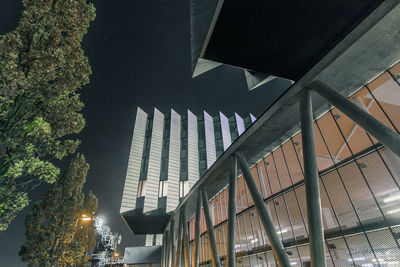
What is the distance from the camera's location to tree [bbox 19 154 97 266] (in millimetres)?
18359

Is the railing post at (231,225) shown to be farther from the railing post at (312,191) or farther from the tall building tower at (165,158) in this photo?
the tall building tower at (165,158)

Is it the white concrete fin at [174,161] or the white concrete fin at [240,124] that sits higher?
the white concrete fin at [240,124]

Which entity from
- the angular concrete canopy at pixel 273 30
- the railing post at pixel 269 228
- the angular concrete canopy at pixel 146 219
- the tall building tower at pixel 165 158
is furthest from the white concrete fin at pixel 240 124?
the angular concrete canopy at pixel 273 30

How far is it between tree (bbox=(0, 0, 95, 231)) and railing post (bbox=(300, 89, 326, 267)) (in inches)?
374

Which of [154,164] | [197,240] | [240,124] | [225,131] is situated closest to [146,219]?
[154,164]

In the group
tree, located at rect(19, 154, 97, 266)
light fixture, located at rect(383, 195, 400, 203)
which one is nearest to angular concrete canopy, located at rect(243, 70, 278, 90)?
light fixture, located at rect(383, 195, 400, 203)

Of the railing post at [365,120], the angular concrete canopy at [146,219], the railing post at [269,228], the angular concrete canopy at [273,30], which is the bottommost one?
the railing post at [269,228]

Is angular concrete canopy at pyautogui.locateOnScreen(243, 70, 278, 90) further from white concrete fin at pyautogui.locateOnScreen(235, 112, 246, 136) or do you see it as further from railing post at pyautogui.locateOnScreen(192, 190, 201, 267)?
white concrete fin at pyautogui.locateOnScreen(235, 112, 246, 136)

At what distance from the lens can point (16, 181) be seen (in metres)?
7.30

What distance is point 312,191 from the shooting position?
21.8 ft

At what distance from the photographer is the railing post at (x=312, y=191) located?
6.03m

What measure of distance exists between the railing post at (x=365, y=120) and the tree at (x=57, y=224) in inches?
1014

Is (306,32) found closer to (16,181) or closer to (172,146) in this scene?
(16,181)

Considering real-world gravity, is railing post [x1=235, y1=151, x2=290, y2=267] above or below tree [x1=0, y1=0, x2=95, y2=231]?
below
